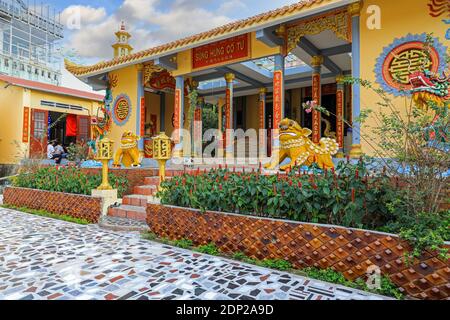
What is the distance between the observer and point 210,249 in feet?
11.7

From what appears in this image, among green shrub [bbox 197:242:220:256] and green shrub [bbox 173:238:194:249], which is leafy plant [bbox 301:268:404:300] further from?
green shrub [bbox 173:238:194:249]

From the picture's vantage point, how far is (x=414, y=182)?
2656 mm

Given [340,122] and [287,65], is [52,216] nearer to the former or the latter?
[340,122]


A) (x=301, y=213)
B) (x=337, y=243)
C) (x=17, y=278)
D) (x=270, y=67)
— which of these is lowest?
(x=17, y=278)

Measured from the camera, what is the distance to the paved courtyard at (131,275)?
2.46 metres

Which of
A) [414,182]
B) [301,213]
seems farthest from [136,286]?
[414,182]

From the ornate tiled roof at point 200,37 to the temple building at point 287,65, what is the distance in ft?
0.07

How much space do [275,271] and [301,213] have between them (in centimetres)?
67

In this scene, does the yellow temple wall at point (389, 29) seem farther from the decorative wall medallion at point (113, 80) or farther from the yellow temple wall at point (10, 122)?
the yellow temple wall at point (10, 122)

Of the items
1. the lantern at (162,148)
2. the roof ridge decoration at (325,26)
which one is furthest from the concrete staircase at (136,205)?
the roof ridge decoration at (325,26)

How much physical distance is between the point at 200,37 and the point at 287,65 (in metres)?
4.21

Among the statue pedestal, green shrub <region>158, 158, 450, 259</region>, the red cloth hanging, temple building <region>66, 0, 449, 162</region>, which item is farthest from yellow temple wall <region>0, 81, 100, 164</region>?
green shrub <region>158, 158, 450, 259</region>

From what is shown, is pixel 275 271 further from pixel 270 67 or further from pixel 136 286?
pixel 270 67

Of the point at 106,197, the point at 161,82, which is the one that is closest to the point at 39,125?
the point at 161,82
